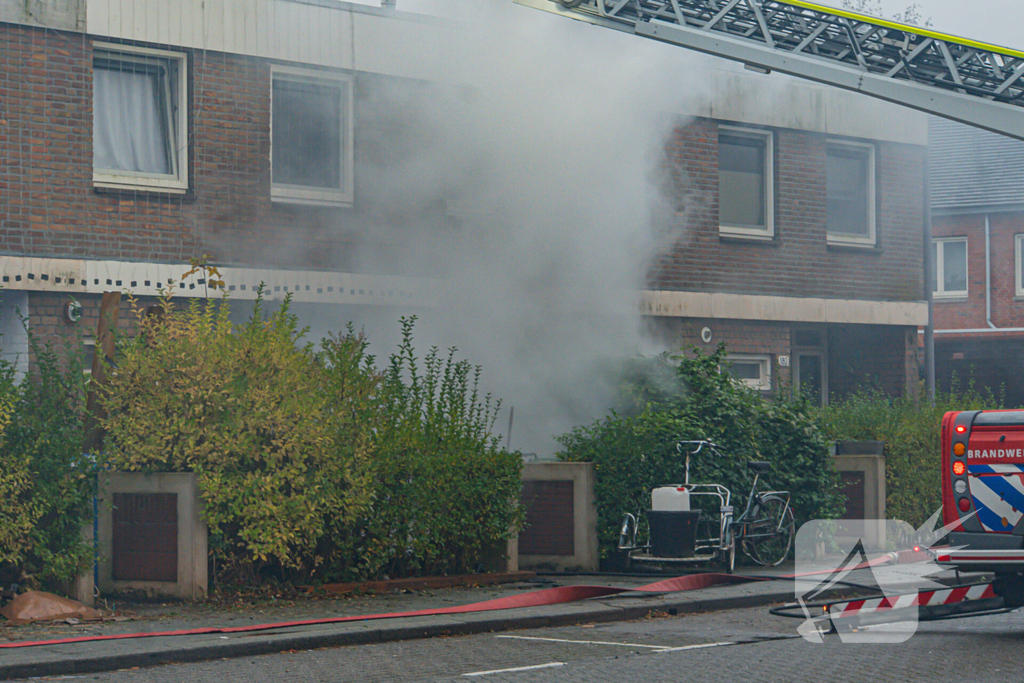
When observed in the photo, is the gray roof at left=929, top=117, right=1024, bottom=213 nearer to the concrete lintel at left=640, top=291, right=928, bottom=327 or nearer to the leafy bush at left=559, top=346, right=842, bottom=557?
the concrete lintel at left=640, top=291, right=928, bottom=327

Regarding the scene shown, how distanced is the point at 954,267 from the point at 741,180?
14.1 m

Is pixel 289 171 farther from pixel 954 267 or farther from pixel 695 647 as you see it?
pixel 954 267

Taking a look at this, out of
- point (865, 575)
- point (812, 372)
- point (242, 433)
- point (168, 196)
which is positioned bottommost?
point (865, 575)

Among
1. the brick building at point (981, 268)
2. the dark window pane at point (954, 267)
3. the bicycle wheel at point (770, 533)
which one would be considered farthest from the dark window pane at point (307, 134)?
the dark window pane at point (954, 267)

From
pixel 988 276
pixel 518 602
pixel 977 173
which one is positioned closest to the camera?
pixel 518 602

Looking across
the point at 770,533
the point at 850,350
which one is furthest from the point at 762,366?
the point at 770,533

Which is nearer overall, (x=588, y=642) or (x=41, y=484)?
(x=588, y=642)

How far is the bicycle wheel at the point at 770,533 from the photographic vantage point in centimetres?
1193

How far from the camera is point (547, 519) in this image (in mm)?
11672

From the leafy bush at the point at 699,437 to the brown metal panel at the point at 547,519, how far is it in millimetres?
313

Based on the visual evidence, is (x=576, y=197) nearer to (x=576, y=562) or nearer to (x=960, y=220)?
(x=576, y=562)

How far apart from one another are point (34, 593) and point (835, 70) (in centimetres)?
829

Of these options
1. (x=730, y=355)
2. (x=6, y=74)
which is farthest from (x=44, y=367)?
(x=730, y=355)

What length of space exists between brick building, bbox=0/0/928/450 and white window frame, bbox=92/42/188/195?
2 centimetres
